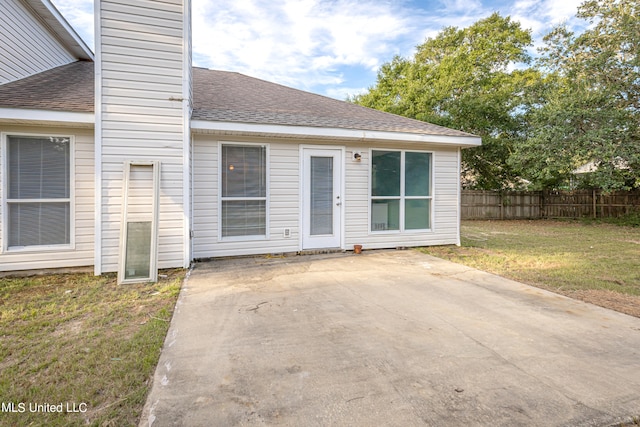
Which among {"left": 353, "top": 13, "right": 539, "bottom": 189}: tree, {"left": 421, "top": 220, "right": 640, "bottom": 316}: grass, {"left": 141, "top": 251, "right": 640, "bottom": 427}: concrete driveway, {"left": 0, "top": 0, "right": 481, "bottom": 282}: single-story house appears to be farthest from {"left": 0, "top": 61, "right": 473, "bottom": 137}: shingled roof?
{"left": 353, "top": 13, "right": 539, "bottom": 189}: tree

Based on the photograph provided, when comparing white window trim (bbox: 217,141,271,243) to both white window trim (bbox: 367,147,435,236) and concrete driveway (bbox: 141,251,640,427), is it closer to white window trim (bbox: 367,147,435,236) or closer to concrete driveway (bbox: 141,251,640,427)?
concrete driveway (bbox: 141,251,640,427)

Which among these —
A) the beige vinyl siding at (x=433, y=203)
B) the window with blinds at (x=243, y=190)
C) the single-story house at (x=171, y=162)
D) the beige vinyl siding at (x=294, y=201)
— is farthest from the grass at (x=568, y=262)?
the window with blinds at (x=243, y=190)

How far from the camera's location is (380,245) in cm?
674

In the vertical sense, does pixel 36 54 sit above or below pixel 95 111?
above

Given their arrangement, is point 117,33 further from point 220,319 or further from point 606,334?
point 606,334

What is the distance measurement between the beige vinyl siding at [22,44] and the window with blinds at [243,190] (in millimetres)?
3898

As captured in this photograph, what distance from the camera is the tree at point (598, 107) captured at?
11.4m

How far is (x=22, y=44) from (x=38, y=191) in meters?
3.33

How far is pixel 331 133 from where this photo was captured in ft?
19.4

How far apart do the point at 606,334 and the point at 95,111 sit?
21.0ft

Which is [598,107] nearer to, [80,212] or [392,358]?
[392,358]

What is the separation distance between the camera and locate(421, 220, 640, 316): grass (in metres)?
4.11

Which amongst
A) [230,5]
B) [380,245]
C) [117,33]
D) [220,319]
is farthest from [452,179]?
[230,5]

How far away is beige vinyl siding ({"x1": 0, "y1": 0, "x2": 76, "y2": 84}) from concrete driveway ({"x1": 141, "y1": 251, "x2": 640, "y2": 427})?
17.1 feet
